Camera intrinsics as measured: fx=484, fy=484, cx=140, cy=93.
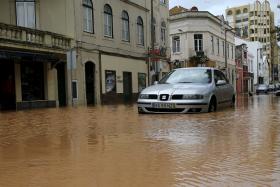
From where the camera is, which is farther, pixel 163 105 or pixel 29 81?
pixel 29 81

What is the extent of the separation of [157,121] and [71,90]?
1544 centimetres

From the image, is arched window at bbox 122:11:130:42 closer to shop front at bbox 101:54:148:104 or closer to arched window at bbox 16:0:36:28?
shop front at bbox 101:54:148:104

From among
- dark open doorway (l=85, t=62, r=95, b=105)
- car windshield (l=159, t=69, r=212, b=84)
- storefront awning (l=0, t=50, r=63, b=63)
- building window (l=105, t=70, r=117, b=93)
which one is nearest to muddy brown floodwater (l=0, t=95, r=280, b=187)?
car windshield (l=159, t=69, r=212, b=84)

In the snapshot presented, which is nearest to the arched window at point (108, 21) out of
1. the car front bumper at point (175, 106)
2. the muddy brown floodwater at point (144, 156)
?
the car front bumper at point (175, 106)

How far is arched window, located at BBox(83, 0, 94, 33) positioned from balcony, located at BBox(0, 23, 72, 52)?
8.55 ft

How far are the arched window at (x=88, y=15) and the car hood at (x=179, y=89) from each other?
579 inches

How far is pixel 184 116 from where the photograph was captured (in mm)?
12914

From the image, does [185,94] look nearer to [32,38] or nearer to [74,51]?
[74,51]

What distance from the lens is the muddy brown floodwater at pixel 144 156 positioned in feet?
16.9

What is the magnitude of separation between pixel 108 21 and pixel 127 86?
486 cm

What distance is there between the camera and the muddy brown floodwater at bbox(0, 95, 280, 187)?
16.9ft

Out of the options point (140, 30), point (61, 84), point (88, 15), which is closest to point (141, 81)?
point (140, 30)

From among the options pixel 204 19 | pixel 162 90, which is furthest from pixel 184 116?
pixel 204 19

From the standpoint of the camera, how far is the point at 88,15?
28.5 m
